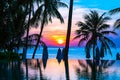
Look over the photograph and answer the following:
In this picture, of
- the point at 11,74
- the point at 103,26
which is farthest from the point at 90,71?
the point at 103,26

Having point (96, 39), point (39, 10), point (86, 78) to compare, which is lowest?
point (86, 78)

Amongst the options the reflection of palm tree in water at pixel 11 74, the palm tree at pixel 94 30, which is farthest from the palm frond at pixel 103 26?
the reflection of palm tree in water at pixel 11 74

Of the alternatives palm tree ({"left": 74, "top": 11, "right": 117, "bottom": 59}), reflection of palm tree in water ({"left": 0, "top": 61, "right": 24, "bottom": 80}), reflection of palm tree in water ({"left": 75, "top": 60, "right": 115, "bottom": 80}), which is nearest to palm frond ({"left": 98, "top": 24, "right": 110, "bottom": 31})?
palm tree ({"left": 74, "top": 11, "right": 117, "bottom": 59})

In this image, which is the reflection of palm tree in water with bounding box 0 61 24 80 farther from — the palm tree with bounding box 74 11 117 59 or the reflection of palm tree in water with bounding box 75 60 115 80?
the palm tree with bounding box 74 11 117 59

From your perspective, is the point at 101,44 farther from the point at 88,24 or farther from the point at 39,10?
the point at 39,10

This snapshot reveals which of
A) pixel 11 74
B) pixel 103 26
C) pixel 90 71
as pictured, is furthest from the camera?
pixel 103 26

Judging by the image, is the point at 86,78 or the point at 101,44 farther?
the point at 101,44

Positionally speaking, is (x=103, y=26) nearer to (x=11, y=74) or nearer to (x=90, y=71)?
(x=90, y=71)

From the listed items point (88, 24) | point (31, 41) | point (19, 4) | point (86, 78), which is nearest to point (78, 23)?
point (88, 24)

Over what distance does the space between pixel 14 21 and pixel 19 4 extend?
5.78 m

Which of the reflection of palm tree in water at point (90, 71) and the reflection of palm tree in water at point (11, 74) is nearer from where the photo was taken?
the reflection of palm tree in water at point (11, 74)

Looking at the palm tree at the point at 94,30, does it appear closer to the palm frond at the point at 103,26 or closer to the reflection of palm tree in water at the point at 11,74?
the palm frond at the point at 103,26

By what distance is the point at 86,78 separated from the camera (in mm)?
13797

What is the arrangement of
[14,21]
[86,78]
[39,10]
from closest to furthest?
[86,78], [39,10], [14,21]
